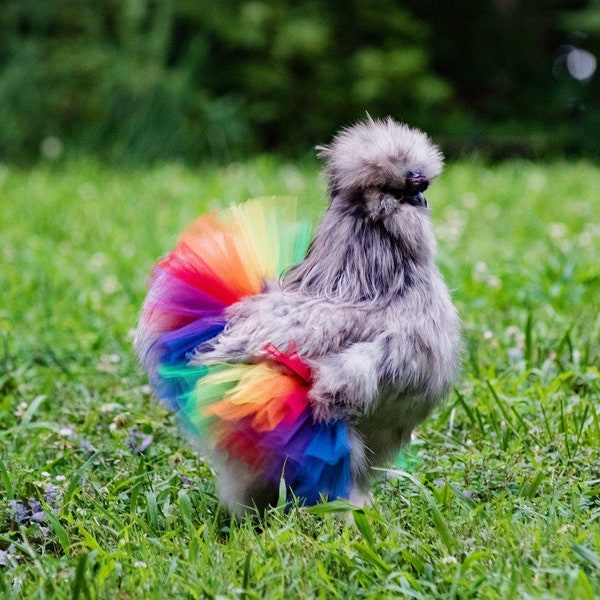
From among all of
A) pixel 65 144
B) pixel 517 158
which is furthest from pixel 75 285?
pixel 517 158

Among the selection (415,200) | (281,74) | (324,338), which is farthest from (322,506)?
(281,74)

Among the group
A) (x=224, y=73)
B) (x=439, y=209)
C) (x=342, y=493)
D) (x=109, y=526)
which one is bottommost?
(x=109, y=526)

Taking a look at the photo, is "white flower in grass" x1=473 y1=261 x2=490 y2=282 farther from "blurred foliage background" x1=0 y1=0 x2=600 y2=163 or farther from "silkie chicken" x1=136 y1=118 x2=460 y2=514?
"blurred foliage background" x1=0 y1=0 x2=600 y2=163

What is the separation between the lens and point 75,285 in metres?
5.24

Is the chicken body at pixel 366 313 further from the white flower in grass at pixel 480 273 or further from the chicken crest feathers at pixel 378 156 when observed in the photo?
the white flower in grass at pixel 480 273

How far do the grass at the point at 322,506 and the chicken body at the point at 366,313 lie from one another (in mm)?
205

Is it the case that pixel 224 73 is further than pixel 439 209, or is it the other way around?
pixel 224 73

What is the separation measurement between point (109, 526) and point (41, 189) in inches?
200

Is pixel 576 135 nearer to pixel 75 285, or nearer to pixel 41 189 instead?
pixel 41 189

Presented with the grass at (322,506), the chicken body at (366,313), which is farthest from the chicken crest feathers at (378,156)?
the grass at (322,506)

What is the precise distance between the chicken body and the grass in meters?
0.21

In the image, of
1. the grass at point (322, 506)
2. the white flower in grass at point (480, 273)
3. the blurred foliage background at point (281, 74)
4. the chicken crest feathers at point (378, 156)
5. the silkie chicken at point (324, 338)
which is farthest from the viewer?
the blurred foliage background at point (281, 74)

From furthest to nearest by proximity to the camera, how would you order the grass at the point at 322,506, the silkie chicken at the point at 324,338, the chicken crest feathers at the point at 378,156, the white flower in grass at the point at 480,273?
the white flower in grass at the point at 480,273 → the chicken crest feathers at the point at 378,156 → the silkie chicken at the point at 324,338 → the grass at the point at 322,506

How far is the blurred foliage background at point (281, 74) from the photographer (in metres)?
9.14
